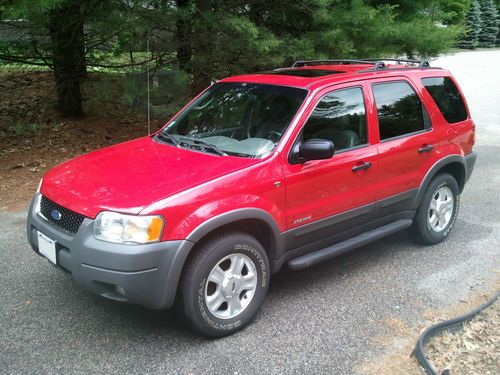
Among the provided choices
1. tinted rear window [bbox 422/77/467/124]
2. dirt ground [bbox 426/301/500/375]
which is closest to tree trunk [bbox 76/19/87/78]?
tinted rear window [bbox 422/77/467/124]

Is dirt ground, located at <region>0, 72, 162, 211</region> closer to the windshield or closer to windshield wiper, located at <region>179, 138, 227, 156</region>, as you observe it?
the windshield

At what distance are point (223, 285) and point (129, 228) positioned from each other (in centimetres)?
80

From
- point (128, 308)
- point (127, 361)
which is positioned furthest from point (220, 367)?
point (128, 308)

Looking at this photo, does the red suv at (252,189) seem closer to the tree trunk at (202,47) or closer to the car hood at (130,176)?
the car hood at (130,176)

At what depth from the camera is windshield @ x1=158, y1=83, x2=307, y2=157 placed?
410 centimetres

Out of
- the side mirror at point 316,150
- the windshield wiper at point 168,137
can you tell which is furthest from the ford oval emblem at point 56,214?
the side mirror at point 316,150

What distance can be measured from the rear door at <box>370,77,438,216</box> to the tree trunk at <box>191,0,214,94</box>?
3.57 meters

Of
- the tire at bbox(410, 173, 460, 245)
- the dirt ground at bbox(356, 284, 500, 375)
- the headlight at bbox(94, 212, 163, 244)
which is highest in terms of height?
the headlight at bbox(94, 212, 163, 244)

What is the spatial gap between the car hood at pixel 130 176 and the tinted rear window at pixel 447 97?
238cm

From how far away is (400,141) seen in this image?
Result: 474 cm

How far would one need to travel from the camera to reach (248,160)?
3836mm

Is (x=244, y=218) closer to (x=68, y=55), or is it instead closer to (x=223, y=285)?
(x=223, y=285)

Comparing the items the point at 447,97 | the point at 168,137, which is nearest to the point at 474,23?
the point at 447,97

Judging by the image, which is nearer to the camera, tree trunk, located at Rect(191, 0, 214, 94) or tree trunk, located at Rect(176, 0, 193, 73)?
tree trunk, located at Rect(176, 0, 193, 73)
